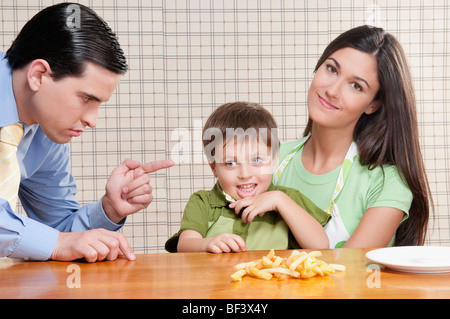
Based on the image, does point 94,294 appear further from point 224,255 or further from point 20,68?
point 20,68

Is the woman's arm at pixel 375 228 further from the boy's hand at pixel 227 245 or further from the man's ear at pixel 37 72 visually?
the man's ear at pixel 37 72

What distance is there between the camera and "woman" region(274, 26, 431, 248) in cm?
152

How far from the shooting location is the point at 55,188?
4.96 ft

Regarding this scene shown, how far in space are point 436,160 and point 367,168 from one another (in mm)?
1324

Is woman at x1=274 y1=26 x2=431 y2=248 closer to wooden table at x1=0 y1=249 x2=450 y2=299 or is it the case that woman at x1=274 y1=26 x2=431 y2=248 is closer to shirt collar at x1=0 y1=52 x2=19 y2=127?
wooden table at x1=0 y1=249 x2=450 y2=299

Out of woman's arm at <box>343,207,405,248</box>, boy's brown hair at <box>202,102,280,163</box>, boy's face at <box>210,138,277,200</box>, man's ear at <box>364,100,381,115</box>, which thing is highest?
man's ear at <box>364,100,381,115</box>

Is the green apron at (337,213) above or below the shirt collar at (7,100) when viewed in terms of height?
below

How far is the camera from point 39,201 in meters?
1.52

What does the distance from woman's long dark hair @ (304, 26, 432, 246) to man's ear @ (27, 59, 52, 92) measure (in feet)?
2.82

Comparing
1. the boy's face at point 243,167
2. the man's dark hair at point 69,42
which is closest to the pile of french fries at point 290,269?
the boy's face at point 243,167

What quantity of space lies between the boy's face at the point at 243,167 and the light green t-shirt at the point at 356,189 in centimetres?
27

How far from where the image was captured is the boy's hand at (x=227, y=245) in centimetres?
112

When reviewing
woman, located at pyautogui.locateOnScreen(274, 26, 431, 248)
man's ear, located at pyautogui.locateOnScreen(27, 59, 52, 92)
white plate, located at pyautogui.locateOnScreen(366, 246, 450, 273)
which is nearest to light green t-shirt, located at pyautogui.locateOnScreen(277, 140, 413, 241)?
woman, located at pyautogui.locateOnScreen(274, 26, 431, 248)

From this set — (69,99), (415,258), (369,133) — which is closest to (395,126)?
(369,133)
